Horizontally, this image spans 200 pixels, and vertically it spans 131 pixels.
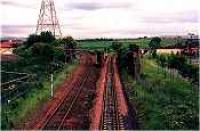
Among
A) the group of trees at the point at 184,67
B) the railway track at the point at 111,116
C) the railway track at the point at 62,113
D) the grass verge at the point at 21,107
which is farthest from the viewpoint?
the group of trees at the point at 184,67

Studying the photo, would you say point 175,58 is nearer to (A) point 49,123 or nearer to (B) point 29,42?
(B) point 29,42

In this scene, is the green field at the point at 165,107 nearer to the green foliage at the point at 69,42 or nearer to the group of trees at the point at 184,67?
the group of trees at the point at 184,67

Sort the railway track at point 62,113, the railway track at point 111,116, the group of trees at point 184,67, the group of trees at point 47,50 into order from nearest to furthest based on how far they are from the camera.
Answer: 1. the railway track at point 111,116
2. the railway track at point 62,113
3. the group of trees at point 184,67
4. the group of trees at point 47,50

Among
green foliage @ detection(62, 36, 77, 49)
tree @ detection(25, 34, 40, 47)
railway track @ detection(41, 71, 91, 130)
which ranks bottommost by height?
railway track @ detection(41, 71, 91, 130)

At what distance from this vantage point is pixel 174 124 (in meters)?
20.4

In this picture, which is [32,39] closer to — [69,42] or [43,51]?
[69,42]

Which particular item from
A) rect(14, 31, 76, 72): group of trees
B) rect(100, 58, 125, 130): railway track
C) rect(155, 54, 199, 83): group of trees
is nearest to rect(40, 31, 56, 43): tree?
rect(14, 31, 76, 72): group of trees

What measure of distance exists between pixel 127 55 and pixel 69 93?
24.1 metres

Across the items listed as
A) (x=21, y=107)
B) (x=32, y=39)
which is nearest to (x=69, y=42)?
(x=32, y=39)

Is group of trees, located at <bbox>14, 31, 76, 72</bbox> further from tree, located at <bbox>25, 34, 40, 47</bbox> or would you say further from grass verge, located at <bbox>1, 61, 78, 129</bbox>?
grass verge, located at <bbox>1, 61, 78, 129</bbox>

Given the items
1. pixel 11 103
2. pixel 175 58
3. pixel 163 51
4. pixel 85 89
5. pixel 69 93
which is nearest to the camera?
pixel 11 103

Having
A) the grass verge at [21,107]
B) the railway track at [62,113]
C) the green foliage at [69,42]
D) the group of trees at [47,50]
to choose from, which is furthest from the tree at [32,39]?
the grass verge at [21,107]

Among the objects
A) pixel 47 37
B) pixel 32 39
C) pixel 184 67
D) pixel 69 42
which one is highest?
pixel 47 37

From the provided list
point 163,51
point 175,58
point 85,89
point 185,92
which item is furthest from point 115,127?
point 163,51
